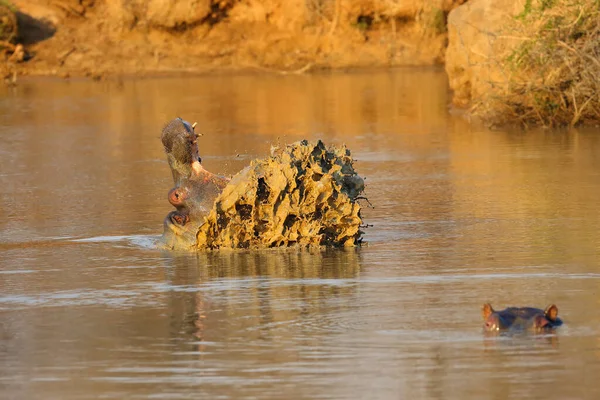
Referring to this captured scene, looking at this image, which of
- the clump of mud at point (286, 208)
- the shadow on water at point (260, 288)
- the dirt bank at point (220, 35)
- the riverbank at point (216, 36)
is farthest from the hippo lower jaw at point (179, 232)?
the dirt bank at point (220, 35)

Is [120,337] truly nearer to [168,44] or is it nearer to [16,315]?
[16,315]

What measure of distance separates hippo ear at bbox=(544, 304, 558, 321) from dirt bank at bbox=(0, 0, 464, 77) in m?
24.3

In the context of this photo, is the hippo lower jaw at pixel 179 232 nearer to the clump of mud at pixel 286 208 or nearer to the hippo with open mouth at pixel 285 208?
the hippo with open mouth at pixel 285 208

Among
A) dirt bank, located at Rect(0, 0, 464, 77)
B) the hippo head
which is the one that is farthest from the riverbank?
the hippo head

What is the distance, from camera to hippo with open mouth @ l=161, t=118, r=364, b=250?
986 centimetres

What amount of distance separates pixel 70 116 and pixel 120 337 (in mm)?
Result: 15820

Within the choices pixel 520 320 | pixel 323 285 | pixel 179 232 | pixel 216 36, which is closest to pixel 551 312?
pixel 520 320

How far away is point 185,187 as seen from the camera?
10.3 metres

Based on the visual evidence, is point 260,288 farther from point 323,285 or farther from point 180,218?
point 180,218

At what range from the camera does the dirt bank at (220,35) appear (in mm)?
31281

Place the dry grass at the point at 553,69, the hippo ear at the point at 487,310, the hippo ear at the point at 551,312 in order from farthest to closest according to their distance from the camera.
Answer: the dry grass at the point at 553,69 < the hippo ear at the point at 487,310 < the hippo ear at the point at 551,312

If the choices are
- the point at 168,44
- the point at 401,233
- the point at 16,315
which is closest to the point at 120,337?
the point at 16,315

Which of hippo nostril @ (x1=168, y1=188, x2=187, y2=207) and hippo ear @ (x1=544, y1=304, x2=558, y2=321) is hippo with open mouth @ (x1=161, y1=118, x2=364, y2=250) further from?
hippo ear @ (x1=544, y1=304, x2=558, y2=321)

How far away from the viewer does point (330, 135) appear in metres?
18.7
